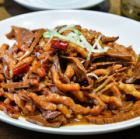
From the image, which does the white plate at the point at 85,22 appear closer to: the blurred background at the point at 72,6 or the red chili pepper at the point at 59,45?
the blurred background at the point at 72,6

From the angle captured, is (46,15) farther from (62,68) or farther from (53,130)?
(53,130)

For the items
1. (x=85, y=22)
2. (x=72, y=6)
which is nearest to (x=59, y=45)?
(x=85, y=22)

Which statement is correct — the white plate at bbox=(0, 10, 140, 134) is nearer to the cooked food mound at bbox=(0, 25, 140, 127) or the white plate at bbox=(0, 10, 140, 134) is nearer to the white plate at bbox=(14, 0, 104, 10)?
the white plate at bbox=(14, 0, 104, 10)

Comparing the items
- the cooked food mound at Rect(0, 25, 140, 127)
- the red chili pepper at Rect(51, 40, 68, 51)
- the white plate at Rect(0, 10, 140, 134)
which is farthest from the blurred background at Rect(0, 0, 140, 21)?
the red chili pepper at Rect(51, 40, 68, 51)

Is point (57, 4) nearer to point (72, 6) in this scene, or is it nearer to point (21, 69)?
point (72, 6)

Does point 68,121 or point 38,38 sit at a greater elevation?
point 38,38

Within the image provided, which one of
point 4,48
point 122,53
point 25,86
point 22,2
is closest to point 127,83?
point 122,53

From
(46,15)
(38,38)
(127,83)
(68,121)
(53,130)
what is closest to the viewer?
(53,130)
